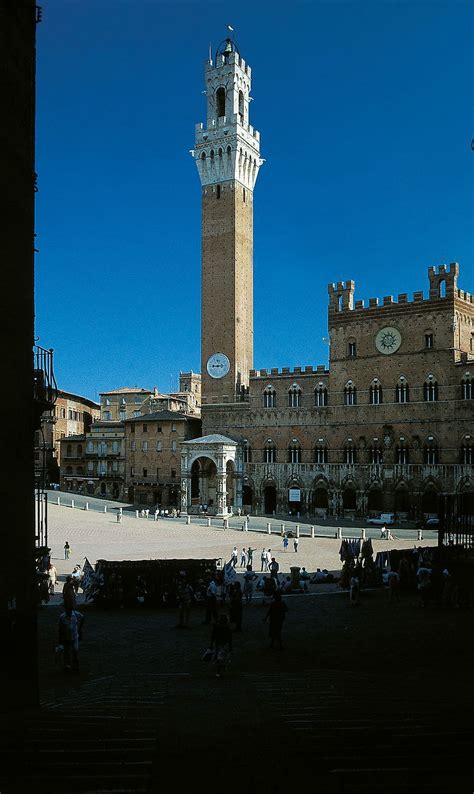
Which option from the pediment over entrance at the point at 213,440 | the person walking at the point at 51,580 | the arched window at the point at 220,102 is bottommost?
the person walking at the point at 51,580

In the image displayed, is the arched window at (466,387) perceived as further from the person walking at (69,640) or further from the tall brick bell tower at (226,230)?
the person walking at (69,640)

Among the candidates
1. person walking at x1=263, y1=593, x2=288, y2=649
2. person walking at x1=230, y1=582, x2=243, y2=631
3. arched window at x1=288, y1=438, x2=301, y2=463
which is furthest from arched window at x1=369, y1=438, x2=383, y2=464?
person walking at x1=263, y1=593, x2=288, y2=649

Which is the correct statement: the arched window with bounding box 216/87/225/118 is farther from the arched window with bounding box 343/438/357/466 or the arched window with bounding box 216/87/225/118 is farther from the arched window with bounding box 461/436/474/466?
the arched window with bounding box 461/436/474/466

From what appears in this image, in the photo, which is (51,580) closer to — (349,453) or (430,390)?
(349,453)

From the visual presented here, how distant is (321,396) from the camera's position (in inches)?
1957

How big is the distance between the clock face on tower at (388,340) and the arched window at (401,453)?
6333 mm

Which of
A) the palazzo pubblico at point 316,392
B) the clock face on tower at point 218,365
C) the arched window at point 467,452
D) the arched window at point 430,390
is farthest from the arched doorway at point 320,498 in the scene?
the clock face on tower at point 218,365

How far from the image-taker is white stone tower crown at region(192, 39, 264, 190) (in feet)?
→ 180

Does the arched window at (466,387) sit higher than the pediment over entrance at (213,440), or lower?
higher

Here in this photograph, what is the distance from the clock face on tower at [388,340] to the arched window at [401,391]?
2212 mm

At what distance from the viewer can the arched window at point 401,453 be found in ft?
148

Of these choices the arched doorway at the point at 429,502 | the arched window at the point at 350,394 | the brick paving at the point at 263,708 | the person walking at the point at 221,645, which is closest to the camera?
the brick paving at the point at 263,708

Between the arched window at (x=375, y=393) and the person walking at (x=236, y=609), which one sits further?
the arched window at (x=375, y=393)

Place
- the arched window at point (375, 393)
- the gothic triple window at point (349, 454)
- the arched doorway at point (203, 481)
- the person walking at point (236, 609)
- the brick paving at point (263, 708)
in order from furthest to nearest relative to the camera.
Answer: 1. the arched doorway at point (203, 481)
2. the gothic triple window at point (349, 454)
3. the arched window at point (375, 393)
4. the person walking at point (236, 609)
5. the brick paving at point (263, 708)
